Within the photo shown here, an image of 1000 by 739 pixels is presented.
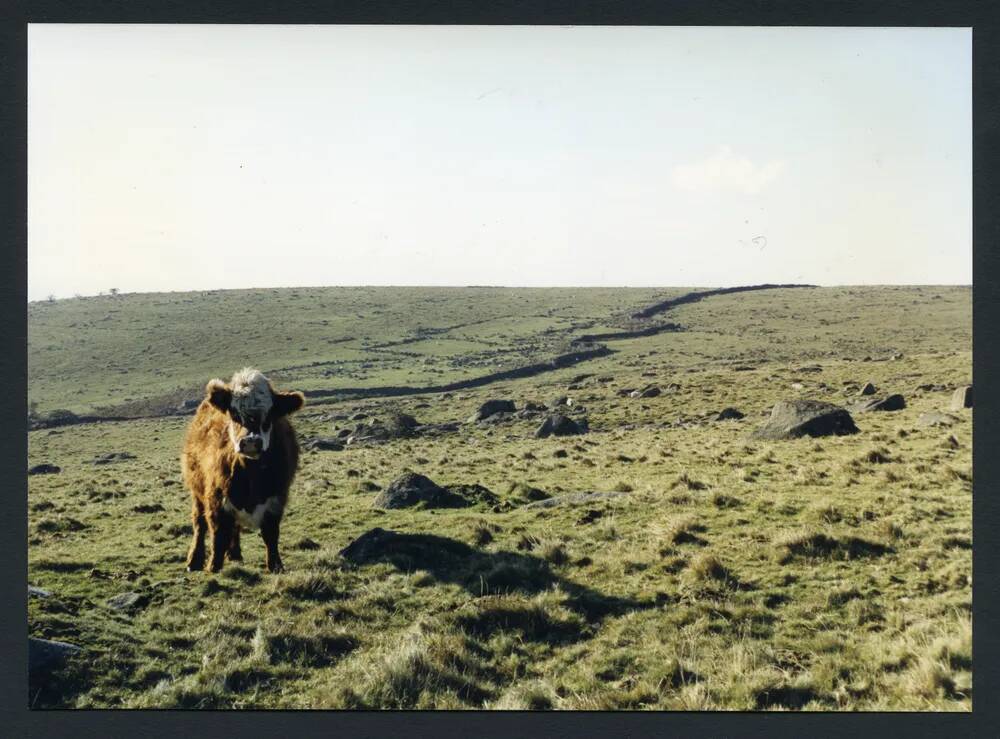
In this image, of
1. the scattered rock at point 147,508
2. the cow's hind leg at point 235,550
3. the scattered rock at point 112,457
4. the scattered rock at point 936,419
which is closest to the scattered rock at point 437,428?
the scattered rock at point 112,457

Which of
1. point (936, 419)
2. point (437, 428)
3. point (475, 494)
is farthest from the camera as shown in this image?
point (437, 428)

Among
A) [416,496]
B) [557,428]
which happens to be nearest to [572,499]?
[416,496]

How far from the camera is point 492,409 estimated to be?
121 ft

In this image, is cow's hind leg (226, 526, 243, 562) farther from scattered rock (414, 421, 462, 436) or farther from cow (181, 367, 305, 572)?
scattered rock (414, 421, 462, 436)

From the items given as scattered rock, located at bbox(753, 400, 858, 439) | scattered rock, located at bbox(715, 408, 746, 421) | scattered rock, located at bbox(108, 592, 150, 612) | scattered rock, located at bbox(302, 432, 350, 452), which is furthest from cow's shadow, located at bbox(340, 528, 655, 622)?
scattered rock, located at bbox(302, 432, 350, 452)

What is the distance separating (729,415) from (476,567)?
20.1 meters

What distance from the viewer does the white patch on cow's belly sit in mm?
10445

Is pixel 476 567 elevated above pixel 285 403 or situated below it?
below

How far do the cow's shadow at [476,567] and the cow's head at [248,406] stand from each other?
8.15 ft

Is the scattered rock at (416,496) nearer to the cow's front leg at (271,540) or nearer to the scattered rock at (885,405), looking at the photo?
the cow's front leg at (271,540)

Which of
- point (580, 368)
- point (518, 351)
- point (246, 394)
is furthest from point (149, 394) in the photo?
point (246, 394)

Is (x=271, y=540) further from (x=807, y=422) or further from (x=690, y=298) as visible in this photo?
(x=690, y=298)

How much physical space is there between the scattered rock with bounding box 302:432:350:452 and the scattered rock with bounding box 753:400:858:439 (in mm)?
17724

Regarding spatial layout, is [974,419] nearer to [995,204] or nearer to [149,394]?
[995,204]
